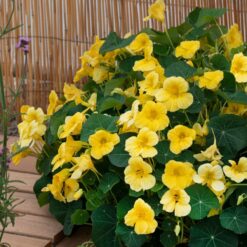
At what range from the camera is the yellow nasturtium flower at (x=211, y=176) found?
161 centimetres

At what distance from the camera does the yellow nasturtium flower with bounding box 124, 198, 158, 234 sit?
156cm

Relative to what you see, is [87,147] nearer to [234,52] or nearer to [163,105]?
[163,105]

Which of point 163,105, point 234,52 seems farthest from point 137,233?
point 234,52

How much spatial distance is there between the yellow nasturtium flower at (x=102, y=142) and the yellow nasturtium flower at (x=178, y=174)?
0.61ft

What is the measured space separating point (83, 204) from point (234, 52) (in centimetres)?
70

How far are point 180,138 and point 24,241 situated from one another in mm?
572

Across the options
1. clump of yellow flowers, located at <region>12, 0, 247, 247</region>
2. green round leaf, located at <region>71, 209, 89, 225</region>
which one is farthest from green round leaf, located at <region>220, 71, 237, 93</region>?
green round leaf, located at <region>71, 209, 89, 225</region>

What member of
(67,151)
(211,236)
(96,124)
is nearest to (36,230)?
(67,151)

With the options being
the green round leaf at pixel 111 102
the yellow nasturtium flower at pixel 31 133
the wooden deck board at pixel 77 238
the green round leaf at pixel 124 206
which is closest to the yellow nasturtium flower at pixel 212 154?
the green round leaf at pixel 124 206

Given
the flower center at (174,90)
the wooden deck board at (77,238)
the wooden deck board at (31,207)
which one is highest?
the flower center at (174,90)

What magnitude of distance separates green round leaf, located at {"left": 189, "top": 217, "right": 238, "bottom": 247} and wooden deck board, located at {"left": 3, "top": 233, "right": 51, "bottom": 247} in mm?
485

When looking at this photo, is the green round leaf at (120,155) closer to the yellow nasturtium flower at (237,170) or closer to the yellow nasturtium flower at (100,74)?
the yellow nasturtium flower at (237,170)

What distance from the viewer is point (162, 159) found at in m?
1.68

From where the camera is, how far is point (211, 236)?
157cm
